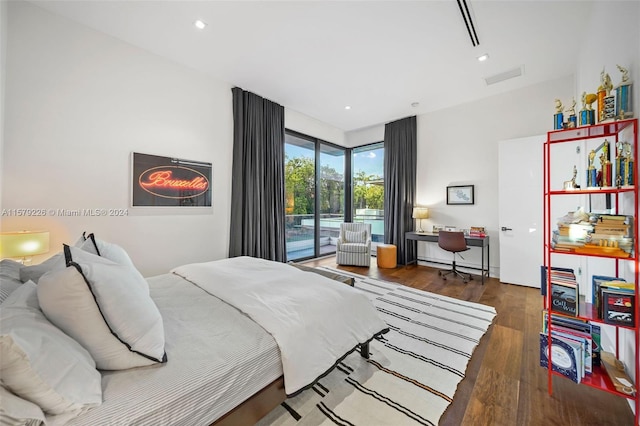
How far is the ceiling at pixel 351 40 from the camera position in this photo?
7.56ft

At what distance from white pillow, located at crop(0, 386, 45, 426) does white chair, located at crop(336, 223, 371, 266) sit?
173 inches

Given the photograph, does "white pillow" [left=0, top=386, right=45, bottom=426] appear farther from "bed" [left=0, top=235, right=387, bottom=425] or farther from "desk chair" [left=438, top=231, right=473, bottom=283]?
"desk chair" [left=438, top=231, right=473, bottom=283]

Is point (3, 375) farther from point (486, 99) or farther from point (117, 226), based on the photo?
point (486, 99)

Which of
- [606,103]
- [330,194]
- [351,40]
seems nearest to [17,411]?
[606,103]

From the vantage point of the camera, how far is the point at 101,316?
96 cm

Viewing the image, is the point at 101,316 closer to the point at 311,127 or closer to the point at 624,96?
the point at 624,96

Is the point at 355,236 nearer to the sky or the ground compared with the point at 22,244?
nearer to the ground

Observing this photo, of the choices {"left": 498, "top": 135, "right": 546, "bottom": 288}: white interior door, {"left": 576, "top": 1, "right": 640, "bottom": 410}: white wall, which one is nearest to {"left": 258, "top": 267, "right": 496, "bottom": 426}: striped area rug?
{"left": 576, "top": 1, "right": 640, "bottom": 410}: white wall

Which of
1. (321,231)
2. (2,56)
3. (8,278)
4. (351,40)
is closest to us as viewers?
(8,278)

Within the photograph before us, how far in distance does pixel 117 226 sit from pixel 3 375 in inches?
99.3

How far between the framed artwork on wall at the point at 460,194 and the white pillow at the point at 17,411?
17.2 ft

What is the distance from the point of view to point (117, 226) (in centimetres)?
275

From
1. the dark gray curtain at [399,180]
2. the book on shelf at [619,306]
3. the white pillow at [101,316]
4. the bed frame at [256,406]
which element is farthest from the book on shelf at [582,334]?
the dark gray curtain at [399,180]

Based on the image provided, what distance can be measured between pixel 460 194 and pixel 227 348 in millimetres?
4718
